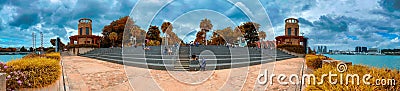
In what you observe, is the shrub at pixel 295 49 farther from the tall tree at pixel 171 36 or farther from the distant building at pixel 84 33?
the distant building at pixel 84 33

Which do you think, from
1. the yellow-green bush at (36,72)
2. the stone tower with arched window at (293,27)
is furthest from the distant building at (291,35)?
the yellow-green bush at (36,72)

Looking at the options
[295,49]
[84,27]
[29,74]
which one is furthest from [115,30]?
[29,74]

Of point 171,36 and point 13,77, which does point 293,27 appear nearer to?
point 171,36

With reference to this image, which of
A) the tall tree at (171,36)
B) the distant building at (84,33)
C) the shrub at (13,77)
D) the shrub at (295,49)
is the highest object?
the distant building at (84,33)

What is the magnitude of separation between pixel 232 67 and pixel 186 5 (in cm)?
526

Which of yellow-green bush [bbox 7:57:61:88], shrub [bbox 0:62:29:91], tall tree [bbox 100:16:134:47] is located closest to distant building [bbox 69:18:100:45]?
tall tree [bbox 100:16:134:47]

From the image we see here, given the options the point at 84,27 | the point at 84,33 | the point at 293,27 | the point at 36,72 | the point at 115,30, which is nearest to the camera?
the point at 36,72

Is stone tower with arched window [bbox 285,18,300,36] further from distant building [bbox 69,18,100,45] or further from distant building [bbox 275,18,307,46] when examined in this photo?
distant building [bbox 69,18,100,45]

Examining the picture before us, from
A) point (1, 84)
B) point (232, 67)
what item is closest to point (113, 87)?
point (1, 84)

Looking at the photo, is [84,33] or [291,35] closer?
[291,35]

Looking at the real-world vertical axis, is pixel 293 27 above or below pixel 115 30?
below

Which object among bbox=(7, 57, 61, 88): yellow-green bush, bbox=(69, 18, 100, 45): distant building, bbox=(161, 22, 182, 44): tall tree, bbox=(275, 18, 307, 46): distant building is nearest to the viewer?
bbox=(7, 57, 61, 88): yellow-green bush

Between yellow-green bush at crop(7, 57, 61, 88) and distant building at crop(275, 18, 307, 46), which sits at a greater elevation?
distant building at crop(275, 18, 307, 46)

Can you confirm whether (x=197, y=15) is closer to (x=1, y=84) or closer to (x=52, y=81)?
(x=52, y=81)
